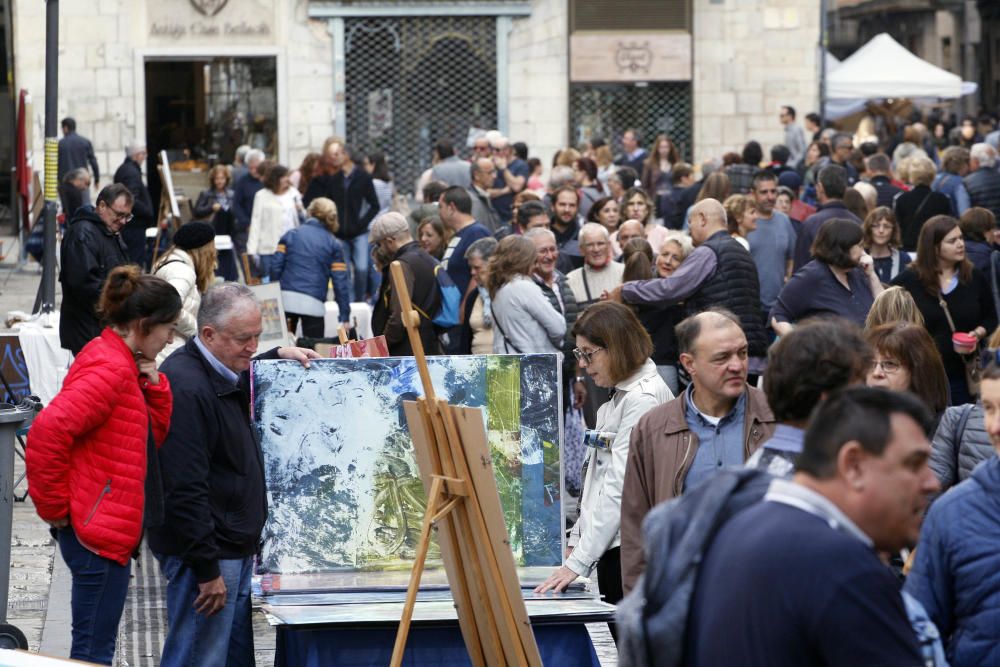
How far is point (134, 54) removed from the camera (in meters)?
24.0

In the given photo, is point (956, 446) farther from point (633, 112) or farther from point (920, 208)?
point (633, 112)

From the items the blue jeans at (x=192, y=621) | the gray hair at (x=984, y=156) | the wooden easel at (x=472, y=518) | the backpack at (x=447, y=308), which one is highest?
the gray hair at (x=984, y=156)

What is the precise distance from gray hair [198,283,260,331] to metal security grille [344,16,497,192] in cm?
1938

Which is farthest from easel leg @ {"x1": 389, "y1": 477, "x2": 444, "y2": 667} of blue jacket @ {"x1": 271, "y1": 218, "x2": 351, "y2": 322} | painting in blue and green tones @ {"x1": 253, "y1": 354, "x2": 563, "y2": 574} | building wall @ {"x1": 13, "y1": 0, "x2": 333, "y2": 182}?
building wall @ {"x1": 13, "y1": 0, "x2": 333, "y2": 182}

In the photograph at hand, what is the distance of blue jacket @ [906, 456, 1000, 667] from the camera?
3691mm

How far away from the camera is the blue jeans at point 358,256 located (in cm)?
1619

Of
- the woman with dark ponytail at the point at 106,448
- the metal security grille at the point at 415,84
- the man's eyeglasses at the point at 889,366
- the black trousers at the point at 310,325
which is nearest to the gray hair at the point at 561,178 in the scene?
the black trousers at the point at 310,325

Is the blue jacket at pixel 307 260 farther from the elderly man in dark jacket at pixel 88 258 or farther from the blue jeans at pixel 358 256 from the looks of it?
the blue jeans at pixel 358 256

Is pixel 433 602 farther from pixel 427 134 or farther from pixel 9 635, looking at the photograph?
pixel 427 134

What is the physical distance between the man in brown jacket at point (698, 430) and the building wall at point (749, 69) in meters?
20.4

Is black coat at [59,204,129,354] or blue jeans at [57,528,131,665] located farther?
black coat at [59,204,129,354]

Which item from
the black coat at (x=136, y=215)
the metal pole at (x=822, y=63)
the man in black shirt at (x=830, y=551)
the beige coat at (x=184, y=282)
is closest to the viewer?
the man in black shirt at (x=830, y=551)

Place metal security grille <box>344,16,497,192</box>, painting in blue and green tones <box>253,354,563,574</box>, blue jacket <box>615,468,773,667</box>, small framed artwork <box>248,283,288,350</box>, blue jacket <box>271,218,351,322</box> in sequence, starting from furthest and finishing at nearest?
1. metal security grille <box>344,16,497,192</box>
2. blue jacket <box>271,218,351,322</box>
3. small framed artwork <box>248,283,288,350</box>
4. painting in blue and green tones <box>253,354,563,574</box>
5. blue jacket <box>615,468,773,667</box>

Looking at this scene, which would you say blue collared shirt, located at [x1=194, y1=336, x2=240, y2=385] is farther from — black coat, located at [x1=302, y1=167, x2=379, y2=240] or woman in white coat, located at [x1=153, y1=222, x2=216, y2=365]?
black coat, located at [x1=302, y1=167, x2=379, y2=240]
